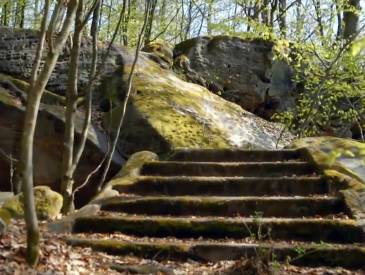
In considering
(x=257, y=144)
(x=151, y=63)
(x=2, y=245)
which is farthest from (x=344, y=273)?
(x=151, y=63)

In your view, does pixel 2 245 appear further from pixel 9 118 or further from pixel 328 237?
pixel 9 118

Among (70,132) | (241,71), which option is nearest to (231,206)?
(70,132)

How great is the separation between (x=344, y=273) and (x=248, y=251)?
0.84 meters

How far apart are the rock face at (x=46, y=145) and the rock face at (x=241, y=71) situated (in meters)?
4.76

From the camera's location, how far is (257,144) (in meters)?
Answer: 10.6

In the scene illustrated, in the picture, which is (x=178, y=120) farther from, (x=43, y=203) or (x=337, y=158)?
(x=43, y=203)

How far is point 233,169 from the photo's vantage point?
7320 mm

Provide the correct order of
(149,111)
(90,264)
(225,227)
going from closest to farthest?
(90,264) → (225,227) → (149,111)

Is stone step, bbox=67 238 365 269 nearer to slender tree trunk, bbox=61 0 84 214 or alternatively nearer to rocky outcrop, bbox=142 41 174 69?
slender tree trunk, bbox=61 0 84 214

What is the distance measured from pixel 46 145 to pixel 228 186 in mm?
4913

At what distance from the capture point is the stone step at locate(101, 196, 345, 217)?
5.79 meters

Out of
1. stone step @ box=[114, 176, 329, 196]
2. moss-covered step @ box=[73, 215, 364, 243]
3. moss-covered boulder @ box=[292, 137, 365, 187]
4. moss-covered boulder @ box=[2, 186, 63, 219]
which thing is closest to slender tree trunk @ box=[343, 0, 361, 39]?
moss-covered boulder @ box=[292, 137, 365, 187]

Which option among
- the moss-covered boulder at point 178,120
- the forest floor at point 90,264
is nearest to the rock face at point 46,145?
the moss-covered boulder at point 178,120

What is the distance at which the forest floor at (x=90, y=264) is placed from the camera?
12.5ft
